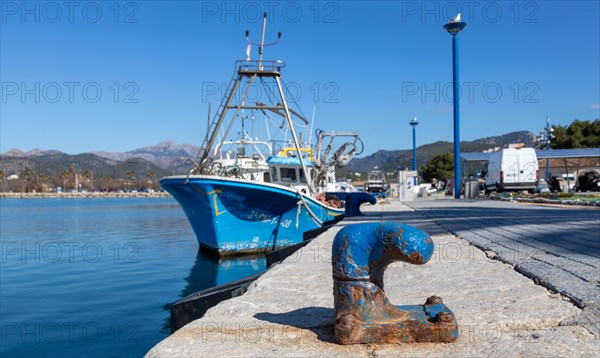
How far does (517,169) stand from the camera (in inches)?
1121

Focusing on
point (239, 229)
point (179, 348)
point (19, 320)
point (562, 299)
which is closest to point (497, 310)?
point (562, 299)

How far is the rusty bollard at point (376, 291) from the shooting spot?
2.69 meters

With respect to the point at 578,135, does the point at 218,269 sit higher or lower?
lower

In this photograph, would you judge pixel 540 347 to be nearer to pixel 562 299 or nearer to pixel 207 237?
pixel 562 299

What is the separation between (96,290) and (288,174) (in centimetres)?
934

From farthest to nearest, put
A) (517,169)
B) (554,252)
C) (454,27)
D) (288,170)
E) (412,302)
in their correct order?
1. (454,27)
2. (517,169)
3. (288,170)
4. (554,252)
5. (412,302)

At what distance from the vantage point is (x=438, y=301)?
306 centimetres

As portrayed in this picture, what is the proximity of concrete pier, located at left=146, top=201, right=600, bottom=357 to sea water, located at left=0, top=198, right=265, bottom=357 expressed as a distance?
4145 mm

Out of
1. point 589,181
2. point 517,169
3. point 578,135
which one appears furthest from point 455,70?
point 578,135

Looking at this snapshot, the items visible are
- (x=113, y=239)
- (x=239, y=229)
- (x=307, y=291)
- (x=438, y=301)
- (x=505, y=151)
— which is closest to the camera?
(x=438, y=301)

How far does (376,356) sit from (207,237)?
14.9 meters

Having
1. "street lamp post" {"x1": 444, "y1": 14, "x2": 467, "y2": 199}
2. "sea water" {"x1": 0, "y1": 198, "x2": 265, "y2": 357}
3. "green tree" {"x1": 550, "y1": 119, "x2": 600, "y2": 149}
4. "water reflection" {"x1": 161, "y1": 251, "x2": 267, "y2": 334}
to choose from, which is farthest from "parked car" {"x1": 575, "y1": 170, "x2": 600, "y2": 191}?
"green tree" {"x1": 550, "y1": 119, "x2": 600, "y2": 149}

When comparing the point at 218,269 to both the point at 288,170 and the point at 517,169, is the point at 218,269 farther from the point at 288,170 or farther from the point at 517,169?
the point at 517,169

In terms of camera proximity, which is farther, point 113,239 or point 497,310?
point 113,239
